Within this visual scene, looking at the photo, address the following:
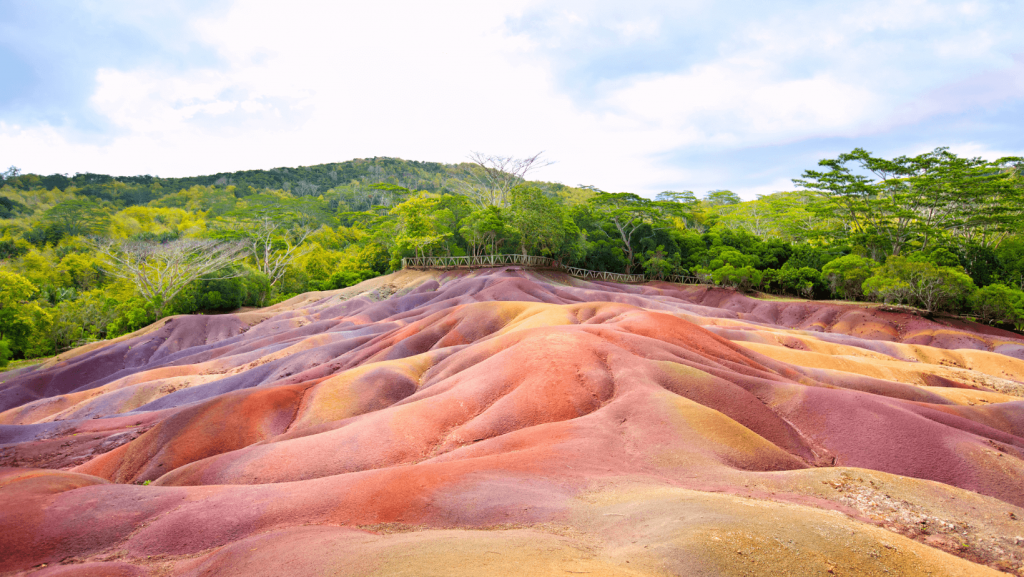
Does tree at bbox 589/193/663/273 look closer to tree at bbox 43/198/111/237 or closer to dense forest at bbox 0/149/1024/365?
dense forest at bbox 0/149/1024/365

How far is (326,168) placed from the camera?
150625 mm

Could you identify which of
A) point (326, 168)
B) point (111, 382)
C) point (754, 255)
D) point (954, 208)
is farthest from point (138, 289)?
point (326, 168)

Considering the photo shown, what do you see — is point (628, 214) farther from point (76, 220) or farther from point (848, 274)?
point (76, 220)

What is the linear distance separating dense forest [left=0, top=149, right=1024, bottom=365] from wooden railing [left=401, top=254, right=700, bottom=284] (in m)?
1.43

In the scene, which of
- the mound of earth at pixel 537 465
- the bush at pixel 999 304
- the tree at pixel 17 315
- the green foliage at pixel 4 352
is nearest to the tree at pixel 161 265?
the tree at pixel 17 315

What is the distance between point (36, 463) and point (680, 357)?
78.1ft

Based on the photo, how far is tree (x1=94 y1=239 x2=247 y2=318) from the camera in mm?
43188

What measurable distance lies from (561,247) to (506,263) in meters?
7.26

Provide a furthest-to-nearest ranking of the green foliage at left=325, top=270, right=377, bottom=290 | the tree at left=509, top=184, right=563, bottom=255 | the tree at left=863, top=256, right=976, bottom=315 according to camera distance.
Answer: the green foliage at left=325, top=270, right=377, bottom=290, the tree at left=509, top=184, right=563, bottom=255, the tree at left=863, top=256, right=976, bottom=315

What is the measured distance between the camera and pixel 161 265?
47.5 metres

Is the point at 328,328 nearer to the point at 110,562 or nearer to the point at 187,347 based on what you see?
the point at 187,347

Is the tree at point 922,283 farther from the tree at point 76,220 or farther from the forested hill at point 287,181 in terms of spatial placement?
the tree at point 76,220

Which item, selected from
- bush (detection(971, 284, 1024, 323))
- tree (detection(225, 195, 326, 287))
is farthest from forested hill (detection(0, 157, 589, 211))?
bush (detection(971, 284, 1024, 323))

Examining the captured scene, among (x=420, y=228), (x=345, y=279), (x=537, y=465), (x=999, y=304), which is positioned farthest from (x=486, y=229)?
(x=999, y=304)
